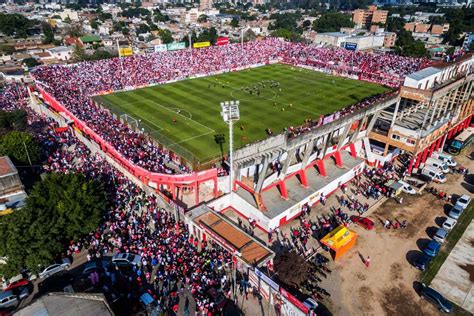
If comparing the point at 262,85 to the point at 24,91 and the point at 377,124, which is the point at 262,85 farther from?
the point at 24,91

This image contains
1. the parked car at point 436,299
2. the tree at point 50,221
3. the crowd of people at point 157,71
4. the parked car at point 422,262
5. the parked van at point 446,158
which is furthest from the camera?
the parked van at point 446,158

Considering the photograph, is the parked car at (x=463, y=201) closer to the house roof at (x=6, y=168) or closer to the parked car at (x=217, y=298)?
the parked car at (x=217, y=298)

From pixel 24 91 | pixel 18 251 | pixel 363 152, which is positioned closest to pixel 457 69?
pixel 363 152

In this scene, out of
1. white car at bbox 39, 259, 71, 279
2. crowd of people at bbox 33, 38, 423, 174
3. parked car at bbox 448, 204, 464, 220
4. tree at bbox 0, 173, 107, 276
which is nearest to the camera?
tree at bbox 0, 173, 107, 276

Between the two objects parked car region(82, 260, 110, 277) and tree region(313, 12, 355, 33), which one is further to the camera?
tree region(313, 12, 355, 33)

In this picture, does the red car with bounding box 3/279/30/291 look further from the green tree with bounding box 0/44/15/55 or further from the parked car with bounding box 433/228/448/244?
the green tree with bounding box 0/44/15/55

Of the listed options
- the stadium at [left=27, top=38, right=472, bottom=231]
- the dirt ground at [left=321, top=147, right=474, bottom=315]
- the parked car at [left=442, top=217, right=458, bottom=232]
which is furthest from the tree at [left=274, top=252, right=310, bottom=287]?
the parked car at [left=442, top=217, right=458, bottom=232]

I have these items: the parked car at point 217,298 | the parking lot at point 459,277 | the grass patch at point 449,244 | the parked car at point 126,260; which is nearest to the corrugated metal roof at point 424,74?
the grass patch at point 449,244
